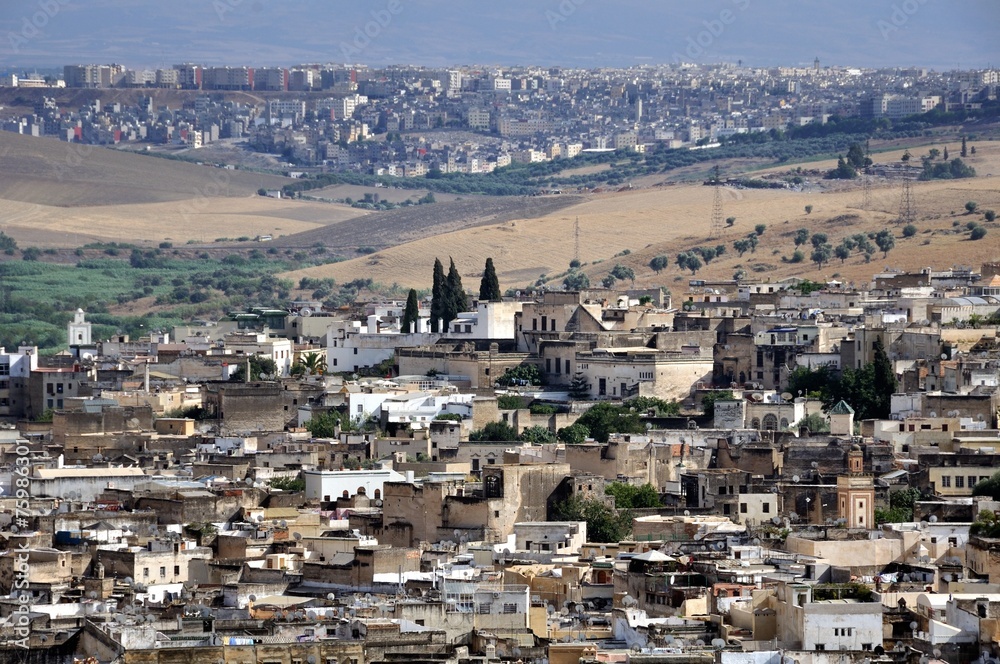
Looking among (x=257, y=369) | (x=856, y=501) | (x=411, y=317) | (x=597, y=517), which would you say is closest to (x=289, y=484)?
(x=597, y=517)

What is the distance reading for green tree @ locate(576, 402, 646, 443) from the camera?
61.6m

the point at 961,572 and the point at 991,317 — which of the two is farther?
the point at 991,317

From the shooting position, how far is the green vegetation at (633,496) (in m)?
50.1

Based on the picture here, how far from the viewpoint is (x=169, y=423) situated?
214ft

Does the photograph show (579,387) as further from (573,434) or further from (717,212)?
(717,212)

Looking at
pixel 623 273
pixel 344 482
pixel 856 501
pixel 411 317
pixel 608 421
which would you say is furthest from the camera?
pixel 623 273

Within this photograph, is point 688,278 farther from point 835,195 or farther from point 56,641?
point 56,641

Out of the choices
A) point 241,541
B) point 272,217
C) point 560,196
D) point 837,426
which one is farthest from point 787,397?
point 272,217

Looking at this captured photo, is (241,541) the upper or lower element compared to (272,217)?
lower

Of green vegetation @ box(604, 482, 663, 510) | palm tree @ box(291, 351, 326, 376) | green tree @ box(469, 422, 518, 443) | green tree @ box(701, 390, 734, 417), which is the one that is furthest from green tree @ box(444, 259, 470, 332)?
green vegetation @ box(604, 482, 663, 510)

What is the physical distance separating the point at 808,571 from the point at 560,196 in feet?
470

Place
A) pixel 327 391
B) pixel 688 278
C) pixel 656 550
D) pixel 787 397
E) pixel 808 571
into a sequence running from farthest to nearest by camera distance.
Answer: pixel 688 278, pixel 327 391, pixel 787 397, pixel 656 550, pixel 808 571

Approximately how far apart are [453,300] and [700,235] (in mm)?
57409

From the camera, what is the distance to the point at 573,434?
61.5 m
